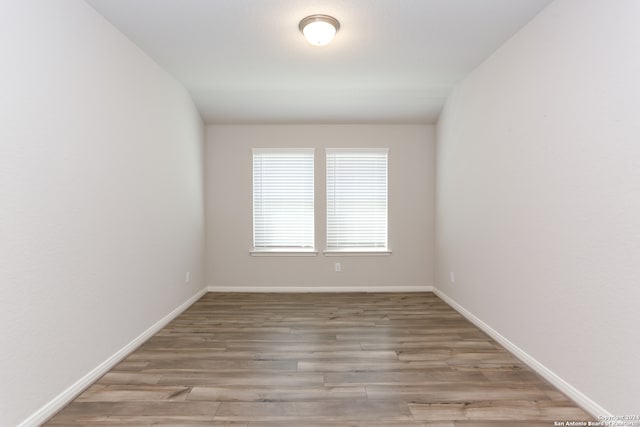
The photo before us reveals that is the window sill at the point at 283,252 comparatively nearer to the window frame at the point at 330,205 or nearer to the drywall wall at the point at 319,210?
the drywall wall at the point at 319,210

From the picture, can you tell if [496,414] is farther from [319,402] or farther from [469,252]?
[469,252]

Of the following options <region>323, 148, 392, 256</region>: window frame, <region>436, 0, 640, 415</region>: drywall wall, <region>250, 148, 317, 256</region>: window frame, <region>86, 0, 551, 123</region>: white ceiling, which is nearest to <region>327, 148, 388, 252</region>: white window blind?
<region>323, 148, 392, 256</region>: window frame

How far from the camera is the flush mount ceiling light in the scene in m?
2.41

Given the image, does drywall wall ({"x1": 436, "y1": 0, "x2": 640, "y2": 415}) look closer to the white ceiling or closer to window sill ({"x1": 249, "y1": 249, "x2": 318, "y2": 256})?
the white ceiling

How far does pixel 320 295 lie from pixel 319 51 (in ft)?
9.89

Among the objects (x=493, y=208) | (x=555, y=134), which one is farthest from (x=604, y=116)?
(x=493, y=208)

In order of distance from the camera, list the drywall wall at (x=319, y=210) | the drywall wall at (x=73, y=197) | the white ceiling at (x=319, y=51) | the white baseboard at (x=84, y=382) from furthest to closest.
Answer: the drywall wall at (x=319, y=210)
the white ceiling at (x=319, y=51)
the white baseboard at (x=84, y=382)
the drywall wall at (x=73, y=197)

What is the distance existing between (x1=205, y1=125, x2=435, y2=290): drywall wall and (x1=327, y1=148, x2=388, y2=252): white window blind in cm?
11

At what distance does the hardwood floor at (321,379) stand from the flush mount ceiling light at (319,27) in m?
2.54

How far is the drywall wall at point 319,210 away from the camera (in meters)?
4.57

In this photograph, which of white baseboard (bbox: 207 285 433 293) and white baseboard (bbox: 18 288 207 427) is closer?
white baseboard (bbox: 18 288 207 427)

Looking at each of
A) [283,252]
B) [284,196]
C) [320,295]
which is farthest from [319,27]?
[320,295]

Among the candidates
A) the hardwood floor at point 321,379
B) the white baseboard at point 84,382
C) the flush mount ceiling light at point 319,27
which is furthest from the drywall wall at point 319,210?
the flush mount ceiling light at point 319,27

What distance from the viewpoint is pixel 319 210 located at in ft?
15.1
